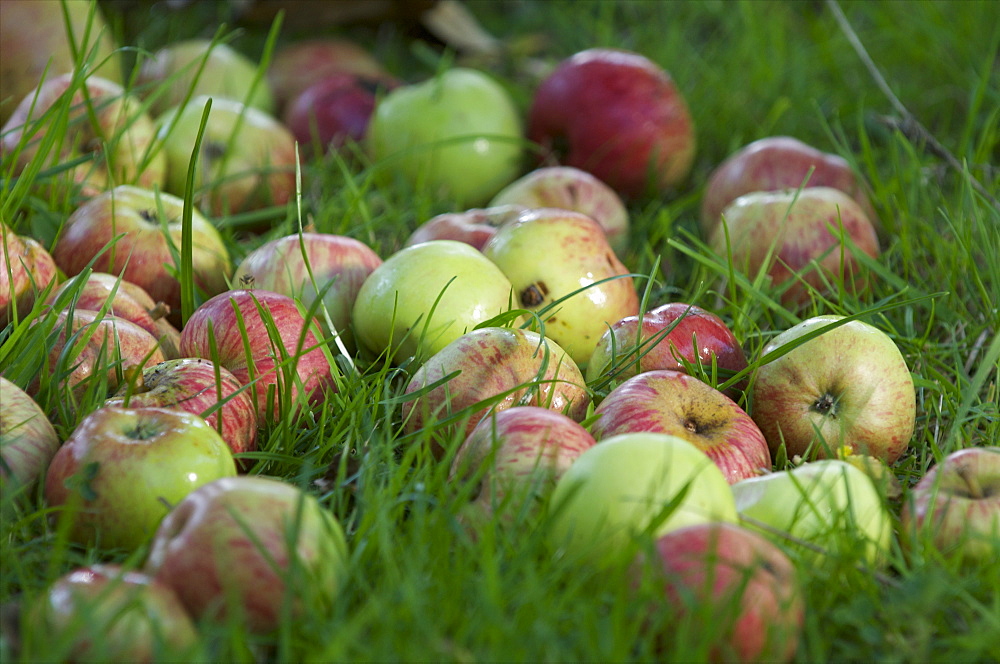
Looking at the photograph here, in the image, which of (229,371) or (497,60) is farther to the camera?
(497,60)

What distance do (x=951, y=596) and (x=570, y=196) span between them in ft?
6.27

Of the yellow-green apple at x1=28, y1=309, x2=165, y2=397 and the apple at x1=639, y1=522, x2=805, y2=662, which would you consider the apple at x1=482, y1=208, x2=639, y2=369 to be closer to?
the yellow-green apple at x1=28, y1=309, x2=165, y2=397

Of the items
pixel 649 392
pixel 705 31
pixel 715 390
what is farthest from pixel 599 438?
pixel 705 31

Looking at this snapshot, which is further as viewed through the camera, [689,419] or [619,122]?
[619,122]

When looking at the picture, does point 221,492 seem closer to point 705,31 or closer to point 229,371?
point 229,371

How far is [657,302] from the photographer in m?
2.89

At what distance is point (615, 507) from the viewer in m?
1.48

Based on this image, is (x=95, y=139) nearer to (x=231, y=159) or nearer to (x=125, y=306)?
(x=231, y=159)

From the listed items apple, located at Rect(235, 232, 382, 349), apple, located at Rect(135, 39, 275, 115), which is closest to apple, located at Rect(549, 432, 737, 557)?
apple, located at Rect(235, 232, 382, 349)

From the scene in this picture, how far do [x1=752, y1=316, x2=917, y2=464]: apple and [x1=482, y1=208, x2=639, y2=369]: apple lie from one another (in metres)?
0.53

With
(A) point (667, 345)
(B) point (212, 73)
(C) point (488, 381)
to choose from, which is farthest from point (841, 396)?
(B) point (212, 73)

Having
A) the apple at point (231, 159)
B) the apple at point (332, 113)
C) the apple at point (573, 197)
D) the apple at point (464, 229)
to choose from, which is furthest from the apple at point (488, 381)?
the apple at point (332, 113)

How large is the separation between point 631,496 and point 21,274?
5.06ft

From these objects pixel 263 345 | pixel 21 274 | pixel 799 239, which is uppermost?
pixel 21 274
